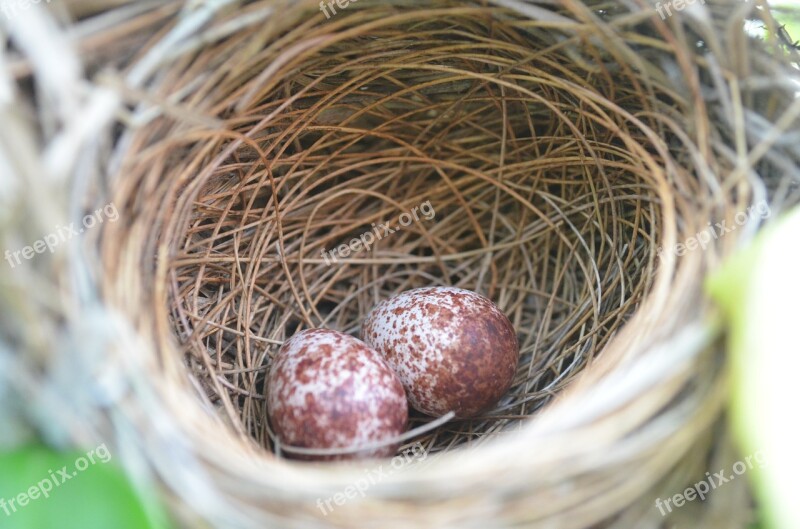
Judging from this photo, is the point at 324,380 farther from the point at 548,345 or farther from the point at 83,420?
the point at 548,345

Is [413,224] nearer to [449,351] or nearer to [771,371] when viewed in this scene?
[449,351]

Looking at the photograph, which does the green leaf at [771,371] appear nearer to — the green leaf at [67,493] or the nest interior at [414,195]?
the nest interior at [414,195]

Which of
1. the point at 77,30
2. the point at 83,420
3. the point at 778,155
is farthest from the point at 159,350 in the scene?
the point at 778,155

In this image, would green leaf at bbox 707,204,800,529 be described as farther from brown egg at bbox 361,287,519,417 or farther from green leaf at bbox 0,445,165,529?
green leaf at bbox 0,445,165,529

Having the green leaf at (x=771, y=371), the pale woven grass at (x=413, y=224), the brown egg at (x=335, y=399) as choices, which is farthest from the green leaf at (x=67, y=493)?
the green leaf at (x=771, y=371)

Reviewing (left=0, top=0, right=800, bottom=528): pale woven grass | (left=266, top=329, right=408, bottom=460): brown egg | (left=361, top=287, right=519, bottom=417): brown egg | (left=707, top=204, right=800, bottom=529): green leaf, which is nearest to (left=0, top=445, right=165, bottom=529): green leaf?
(left=0, top=0, right=800, bottom=528): pale woven grass

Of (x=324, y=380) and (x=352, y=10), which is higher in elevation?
(x=352, y=10)
